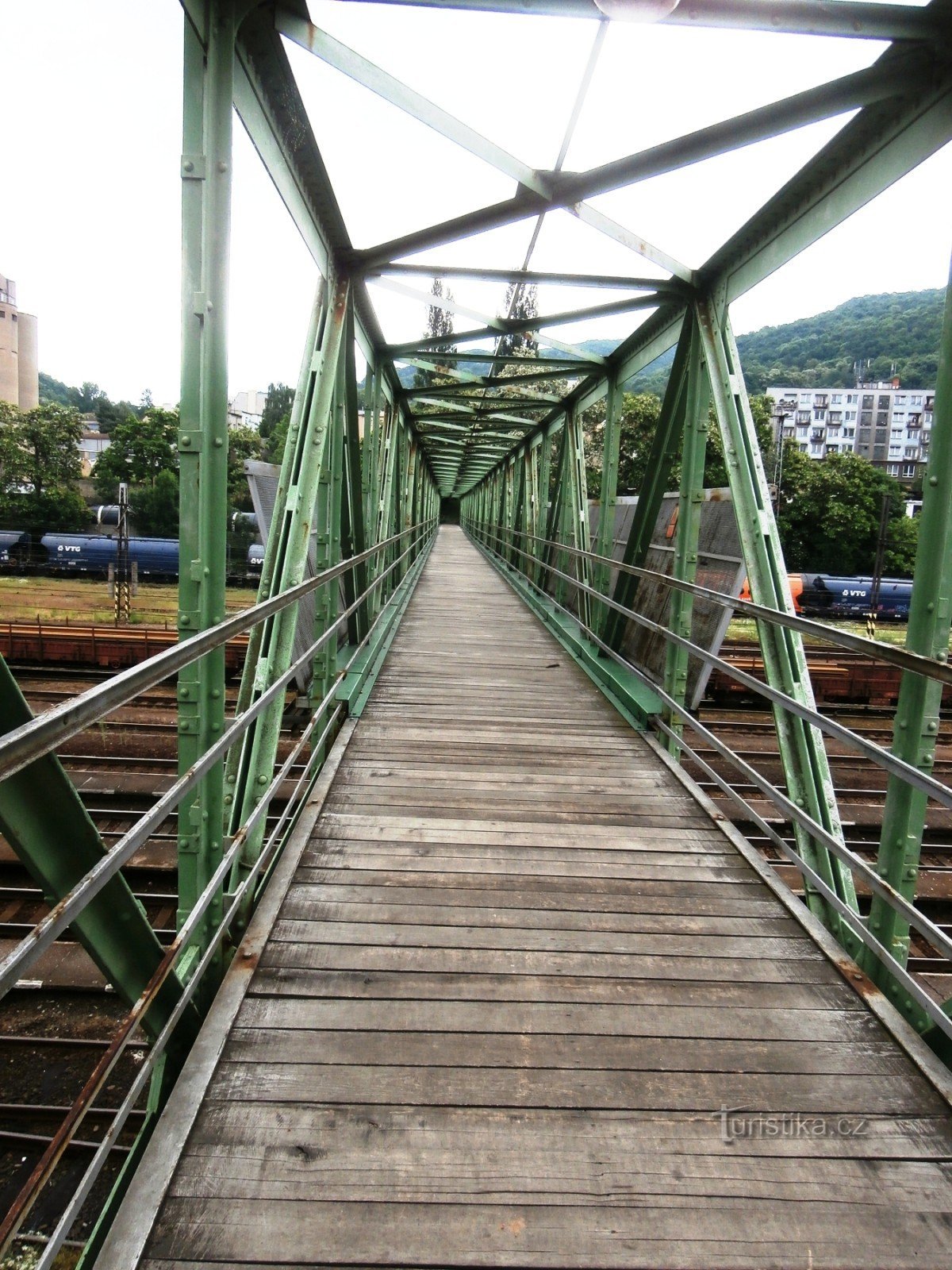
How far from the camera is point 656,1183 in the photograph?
1610 mm

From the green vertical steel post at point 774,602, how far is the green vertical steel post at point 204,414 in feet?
7.09

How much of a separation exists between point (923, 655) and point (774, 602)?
1.37 m

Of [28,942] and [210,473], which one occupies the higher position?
[210,473]

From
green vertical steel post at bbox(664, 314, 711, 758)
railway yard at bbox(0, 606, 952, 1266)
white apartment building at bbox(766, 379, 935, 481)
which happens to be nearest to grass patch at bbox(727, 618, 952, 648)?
railway yard at bbox(0, 606, 952, 1266)

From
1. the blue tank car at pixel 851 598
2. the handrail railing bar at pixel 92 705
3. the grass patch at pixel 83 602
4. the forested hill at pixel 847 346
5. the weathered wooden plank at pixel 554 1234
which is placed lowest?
the grass patch at pixel 83 602

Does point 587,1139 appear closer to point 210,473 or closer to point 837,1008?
point 837,1008

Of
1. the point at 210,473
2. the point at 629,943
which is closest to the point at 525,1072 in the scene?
the point at 629,943

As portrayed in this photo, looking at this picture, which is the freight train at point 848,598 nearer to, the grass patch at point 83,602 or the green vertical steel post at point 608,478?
the grass patch at point 83,602

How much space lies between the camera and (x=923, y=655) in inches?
92.0

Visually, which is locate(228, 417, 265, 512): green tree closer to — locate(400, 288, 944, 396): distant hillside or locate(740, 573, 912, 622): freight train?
locate(740, 573, 912, 622): freight train

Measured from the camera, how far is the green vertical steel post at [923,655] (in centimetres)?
227

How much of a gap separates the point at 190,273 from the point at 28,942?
200 cm

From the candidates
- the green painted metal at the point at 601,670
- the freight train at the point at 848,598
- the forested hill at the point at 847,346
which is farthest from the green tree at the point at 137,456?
the forested hill at the point at 847,346

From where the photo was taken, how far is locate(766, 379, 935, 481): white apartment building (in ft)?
262
